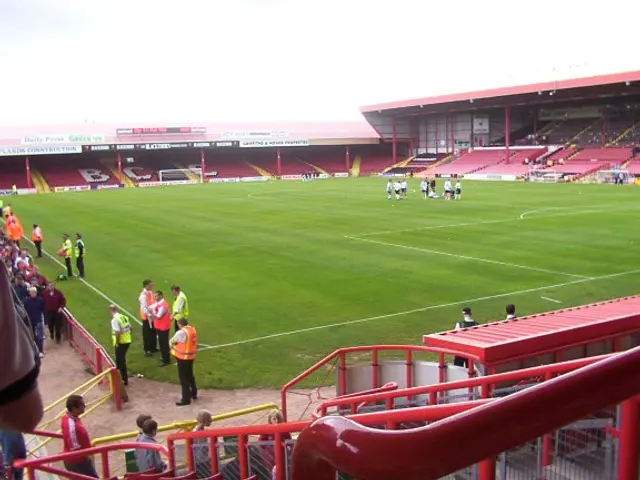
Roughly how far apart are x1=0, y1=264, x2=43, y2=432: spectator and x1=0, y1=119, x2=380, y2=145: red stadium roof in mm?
80228

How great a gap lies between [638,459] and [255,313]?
51.6 ft

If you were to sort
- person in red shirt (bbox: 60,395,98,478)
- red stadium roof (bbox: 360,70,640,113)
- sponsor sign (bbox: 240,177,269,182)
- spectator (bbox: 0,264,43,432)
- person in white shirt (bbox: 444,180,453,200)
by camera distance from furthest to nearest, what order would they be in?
sponsor sign (bbox: 240,177,269,182) < red stadium roof (bbox: 360,70,640,113) < person in white shirt (bbox: 444,180,453,200) < person in red shirt (bbox: 60,395,98,478) < spectator (bbox: 0,264,43,432)

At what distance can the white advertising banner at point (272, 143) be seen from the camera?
84.4m

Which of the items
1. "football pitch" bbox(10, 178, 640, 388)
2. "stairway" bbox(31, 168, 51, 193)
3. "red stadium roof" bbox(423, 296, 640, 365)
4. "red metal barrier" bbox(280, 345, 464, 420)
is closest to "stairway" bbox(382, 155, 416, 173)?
"stairway" bbox(31, 168, 51, 193)

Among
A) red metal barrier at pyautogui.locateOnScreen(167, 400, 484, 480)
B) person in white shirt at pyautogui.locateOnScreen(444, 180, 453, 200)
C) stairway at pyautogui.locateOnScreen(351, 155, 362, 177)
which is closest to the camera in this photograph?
red metal barrier at pyautogui.locateOnScreen(167, 400, 484, 480)

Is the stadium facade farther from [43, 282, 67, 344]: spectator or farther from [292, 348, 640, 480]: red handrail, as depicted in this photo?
[292, 348, 640, 480]: red handrail

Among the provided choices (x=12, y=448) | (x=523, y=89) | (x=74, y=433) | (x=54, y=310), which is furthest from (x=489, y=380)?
(x=523, y=89)

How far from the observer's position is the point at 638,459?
1.63m

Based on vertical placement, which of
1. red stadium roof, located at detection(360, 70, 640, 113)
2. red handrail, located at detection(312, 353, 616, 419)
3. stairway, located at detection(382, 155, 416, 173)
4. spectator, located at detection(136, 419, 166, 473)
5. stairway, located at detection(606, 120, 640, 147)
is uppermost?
red stadium roof, located at detection(360, 70, 640, 113)

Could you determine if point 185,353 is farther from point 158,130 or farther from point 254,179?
point 158,130

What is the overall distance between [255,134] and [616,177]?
4394 cm

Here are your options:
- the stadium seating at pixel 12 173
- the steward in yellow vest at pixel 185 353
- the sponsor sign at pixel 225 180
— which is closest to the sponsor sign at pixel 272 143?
the sponsor sign at pixel 225 180

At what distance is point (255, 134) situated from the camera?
8525 centimetres

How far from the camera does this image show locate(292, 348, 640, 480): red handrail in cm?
127
